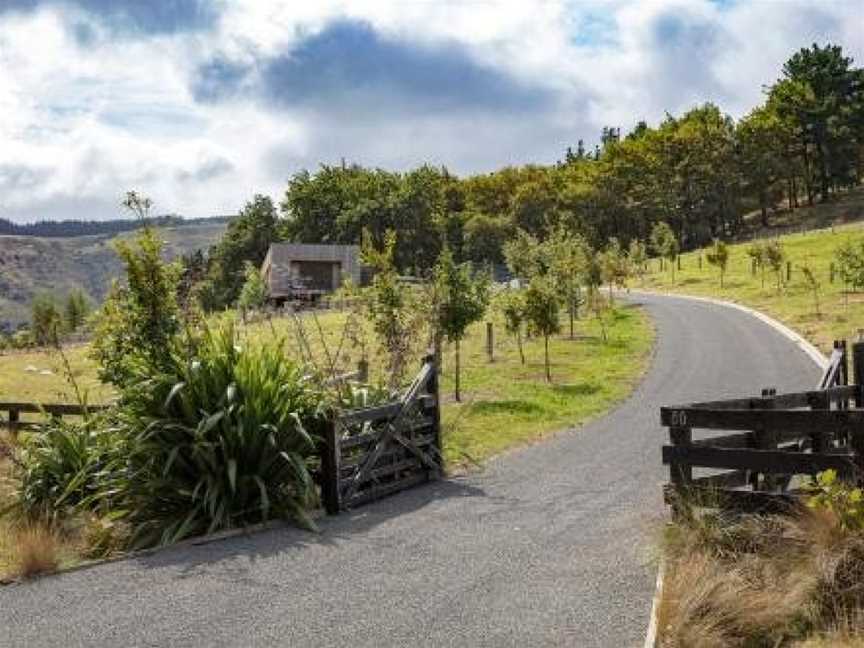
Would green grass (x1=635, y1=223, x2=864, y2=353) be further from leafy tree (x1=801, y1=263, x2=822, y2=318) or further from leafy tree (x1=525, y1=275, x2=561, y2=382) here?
leafy tree (x1=525, y1=275, x2=561, y2=382)

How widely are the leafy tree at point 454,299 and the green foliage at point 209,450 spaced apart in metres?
12.8

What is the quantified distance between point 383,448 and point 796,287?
4297cm

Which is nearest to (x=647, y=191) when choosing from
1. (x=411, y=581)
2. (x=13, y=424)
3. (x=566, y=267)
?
(x=566, y=267)

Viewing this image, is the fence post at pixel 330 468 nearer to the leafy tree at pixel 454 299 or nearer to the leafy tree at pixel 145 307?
the leafy tree at pixel 145 307

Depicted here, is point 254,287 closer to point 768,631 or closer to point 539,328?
point 539,328

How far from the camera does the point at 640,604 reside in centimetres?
739

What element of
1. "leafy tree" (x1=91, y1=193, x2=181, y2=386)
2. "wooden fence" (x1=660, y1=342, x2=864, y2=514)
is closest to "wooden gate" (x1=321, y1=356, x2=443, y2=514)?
"leafy tree" (x1=91, y1=193, x2=181, y2=386)

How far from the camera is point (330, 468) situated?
1164cm

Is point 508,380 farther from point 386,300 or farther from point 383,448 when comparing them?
point 383,448

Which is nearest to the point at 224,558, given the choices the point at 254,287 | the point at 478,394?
the point at 478,394

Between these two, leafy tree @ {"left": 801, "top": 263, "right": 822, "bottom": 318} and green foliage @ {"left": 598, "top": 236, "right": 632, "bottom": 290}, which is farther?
green foliage @ {"left": 598, "top": 236, "right": 632, "bottom": 290}

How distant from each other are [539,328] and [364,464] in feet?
54.2

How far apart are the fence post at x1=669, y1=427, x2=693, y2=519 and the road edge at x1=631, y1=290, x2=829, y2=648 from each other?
0.59 metres

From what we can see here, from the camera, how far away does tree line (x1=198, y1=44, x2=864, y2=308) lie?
91188mm
